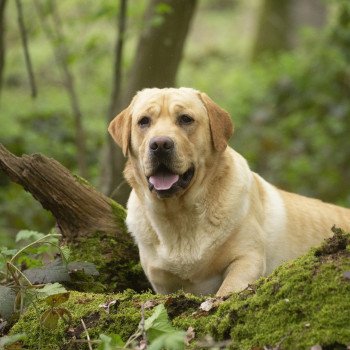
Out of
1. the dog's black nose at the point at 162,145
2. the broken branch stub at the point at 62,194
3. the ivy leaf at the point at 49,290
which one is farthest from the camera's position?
the broken branch stub at the point at 62,194

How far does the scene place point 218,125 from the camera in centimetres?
515

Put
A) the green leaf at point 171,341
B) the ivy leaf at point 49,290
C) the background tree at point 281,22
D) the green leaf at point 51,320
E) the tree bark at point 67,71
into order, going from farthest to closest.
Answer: the background tree at point 281,22 → the tree bark at point 67,71 → the ivy leaf at point 49,290 → the green leaf at point 51,320 → the green leaf at point 171,341

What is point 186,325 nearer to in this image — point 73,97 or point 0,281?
point 0,281

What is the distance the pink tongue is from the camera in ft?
16.1

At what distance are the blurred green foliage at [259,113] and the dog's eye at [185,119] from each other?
4160 mm

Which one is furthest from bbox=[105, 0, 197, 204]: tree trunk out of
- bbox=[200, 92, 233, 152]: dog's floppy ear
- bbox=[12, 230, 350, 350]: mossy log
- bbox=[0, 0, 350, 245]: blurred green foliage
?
bbox=[12, 230, 350, 350]: mossy log

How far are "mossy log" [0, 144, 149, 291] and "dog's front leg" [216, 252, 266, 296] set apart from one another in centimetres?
106

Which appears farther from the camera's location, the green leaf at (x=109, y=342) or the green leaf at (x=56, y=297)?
the green leaf at (x=56, y=297)

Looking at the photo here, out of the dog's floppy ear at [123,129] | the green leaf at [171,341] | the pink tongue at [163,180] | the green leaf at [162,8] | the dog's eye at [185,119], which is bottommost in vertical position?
the pink tongue at [163,180]

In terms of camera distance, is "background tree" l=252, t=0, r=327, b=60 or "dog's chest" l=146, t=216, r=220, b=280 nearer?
"dog's chest" l=146, t=216, r=220, b=280

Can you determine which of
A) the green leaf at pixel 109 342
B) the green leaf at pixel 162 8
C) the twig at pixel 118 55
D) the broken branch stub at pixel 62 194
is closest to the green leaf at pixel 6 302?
the green leaf at pixel 109 342

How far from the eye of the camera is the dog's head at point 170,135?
482 cm

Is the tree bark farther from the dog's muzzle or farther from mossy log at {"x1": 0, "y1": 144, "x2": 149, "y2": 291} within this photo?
Answer: the dog's muzzle

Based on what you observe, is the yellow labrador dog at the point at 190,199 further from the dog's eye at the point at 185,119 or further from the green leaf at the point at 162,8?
the green leaf at the point at 162,8
